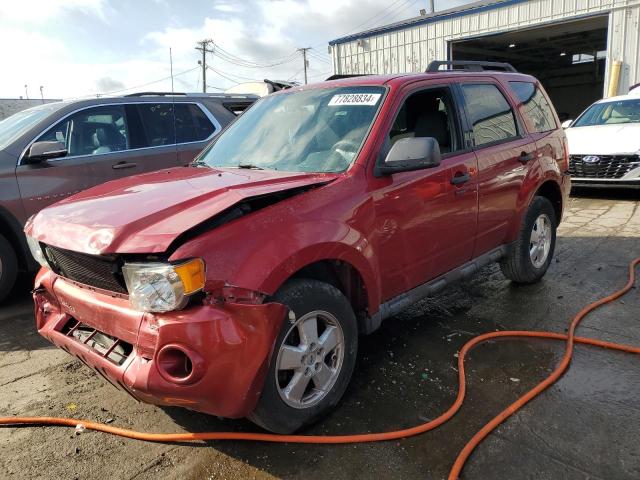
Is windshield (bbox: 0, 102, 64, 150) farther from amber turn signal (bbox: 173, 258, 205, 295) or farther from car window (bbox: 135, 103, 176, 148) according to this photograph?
amber turn signal (bbox: 173, 258, 205, 295)

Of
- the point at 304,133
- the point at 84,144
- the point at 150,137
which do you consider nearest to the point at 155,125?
the point at 150,137

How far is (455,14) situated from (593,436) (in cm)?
1781

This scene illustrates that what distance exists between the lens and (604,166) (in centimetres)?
854

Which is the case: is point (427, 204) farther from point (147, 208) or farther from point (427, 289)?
point (147, 208)

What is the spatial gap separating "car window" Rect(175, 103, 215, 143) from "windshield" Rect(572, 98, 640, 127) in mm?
7690

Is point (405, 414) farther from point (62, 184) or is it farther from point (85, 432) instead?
point (62, 184)

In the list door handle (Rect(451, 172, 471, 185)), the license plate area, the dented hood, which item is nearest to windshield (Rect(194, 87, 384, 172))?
the dented hood

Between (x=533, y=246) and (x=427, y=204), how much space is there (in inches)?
74.6

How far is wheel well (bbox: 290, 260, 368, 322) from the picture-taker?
8.86ft

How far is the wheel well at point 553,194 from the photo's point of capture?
4674mm

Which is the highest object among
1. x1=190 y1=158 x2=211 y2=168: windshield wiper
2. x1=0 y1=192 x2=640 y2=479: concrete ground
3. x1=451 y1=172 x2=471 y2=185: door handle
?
x1=190 y1=158 x2=211 y2=168: windshield wiper

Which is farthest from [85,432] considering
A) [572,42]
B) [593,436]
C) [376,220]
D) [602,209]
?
[572,42]

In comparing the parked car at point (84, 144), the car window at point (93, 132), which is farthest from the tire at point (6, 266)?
the car window at point (93, 132)

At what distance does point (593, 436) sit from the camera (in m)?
2.49
